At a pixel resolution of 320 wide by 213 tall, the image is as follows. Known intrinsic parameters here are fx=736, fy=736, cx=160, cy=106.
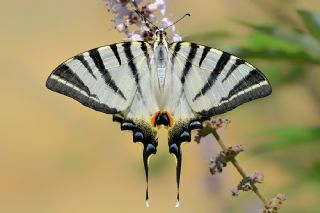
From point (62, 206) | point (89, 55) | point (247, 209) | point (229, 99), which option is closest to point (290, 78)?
point (229, 99)

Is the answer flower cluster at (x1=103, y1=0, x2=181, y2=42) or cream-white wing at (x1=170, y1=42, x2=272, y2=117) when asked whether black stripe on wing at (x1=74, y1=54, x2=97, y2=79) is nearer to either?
flower cluster at (x1=103, y1=0, x2=181, y2=42)

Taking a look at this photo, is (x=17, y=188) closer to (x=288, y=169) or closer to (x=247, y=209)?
(x=247, y=209)

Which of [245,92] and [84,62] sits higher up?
[84,62]

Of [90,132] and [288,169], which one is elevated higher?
[90,132]

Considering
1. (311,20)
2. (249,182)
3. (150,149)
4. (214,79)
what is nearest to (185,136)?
(150,149)

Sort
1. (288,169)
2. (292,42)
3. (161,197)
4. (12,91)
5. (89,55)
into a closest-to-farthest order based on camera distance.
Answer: (292,42) → (89,55) → (288,169) → (161,197) → (12,91)

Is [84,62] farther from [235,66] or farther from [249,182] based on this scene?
[249,182]
